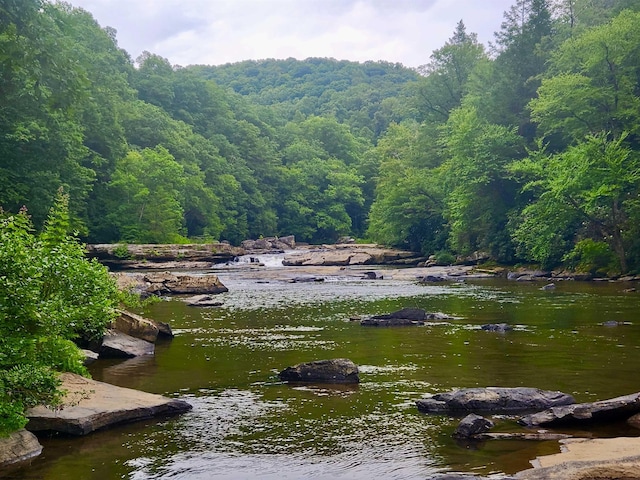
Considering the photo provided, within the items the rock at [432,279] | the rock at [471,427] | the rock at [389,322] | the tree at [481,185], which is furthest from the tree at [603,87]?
the rock at [471,427]

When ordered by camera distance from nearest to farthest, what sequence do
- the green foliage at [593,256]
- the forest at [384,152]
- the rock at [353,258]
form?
the forest at [384,152] < the green foliage at [593,256] < the rock at [353,258]

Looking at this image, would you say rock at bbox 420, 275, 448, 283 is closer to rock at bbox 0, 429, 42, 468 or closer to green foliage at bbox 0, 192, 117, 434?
green foliage at bbox 0, 192, 117, 434

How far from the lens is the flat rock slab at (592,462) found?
22.2 ft

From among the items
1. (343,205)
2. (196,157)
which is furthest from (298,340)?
(343,205)

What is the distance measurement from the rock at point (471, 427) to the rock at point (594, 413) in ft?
2.56

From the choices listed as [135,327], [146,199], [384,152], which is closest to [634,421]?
[135,327]

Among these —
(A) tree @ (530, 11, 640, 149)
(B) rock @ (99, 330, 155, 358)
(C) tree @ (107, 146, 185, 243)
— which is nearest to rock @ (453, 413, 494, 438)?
(B) rock @ (99, 330, 155, 358)

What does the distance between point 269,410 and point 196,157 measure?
78461mm

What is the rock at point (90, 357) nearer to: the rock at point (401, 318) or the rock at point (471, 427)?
the rock at point (471, 427)

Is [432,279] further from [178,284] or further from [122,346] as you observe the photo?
[122,346]

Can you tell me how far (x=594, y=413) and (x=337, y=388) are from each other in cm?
465

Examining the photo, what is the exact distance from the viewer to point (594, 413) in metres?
9.36

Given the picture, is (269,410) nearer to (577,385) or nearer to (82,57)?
(577,385)

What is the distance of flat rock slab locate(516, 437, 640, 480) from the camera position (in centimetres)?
677
